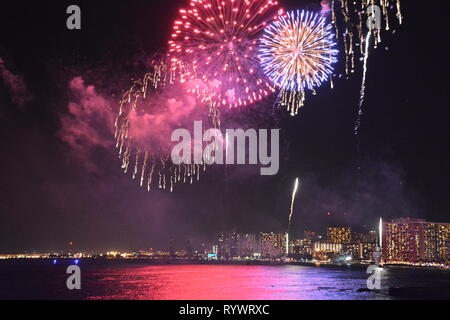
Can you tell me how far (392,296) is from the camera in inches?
2189

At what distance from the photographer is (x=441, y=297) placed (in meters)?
49.1
